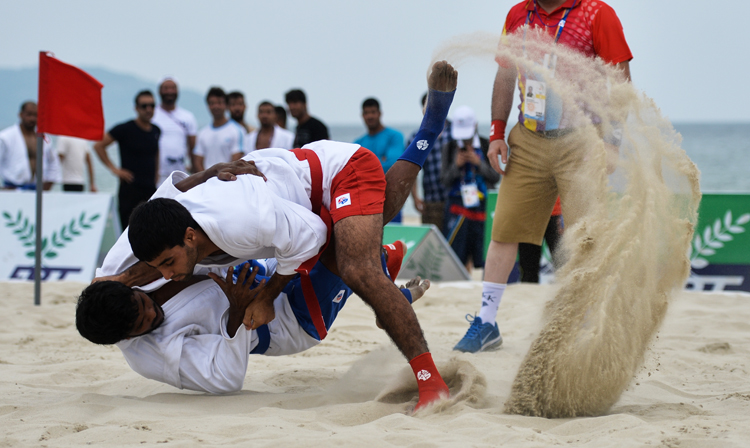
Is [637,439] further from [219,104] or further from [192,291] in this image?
[219,104]

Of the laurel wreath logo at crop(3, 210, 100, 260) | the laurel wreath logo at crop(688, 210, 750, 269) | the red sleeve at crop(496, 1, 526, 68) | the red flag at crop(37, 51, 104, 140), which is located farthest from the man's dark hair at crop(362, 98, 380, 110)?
the red sleeve at crop(496, 1, 526, 68)

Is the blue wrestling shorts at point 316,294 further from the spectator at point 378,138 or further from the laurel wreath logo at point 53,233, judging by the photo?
the laurel wreath logo at point 53,233

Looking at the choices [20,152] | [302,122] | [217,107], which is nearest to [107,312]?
[302,122]

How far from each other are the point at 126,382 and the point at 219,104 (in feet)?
17.3

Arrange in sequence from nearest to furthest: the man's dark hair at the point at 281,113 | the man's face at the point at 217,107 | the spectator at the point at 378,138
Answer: the spectator at the point at 378,138 < the man's face at the point at 217,107 < the man's dark hair at the point at 281,113

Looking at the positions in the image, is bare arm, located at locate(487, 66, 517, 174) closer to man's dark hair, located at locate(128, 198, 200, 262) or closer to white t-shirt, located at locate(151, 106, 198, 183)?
man's dark hair, located at locate(128, 198, 200, 262)

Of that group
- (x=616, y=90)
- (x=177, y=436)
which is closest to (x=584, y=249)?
(x=616, y=90)

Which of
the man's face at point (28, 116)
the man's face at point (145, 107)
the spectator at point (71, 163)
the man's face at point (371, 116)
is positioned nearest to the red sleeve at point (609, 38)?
the man's face at point (371, 116)

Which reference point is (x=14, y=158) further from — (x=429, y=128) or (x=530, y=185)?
(x=530, y=185)

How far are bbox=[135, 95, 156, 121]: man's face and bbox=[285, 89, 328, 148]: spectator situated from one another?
1.38m

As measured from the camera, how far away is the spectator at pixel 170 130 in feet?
23.6

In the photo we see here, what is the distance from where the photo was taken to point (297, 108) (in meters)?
6.98

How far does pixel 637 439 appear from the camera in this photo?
1.96 meters

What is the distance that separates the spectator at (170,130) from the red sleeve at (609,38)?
203 inches
